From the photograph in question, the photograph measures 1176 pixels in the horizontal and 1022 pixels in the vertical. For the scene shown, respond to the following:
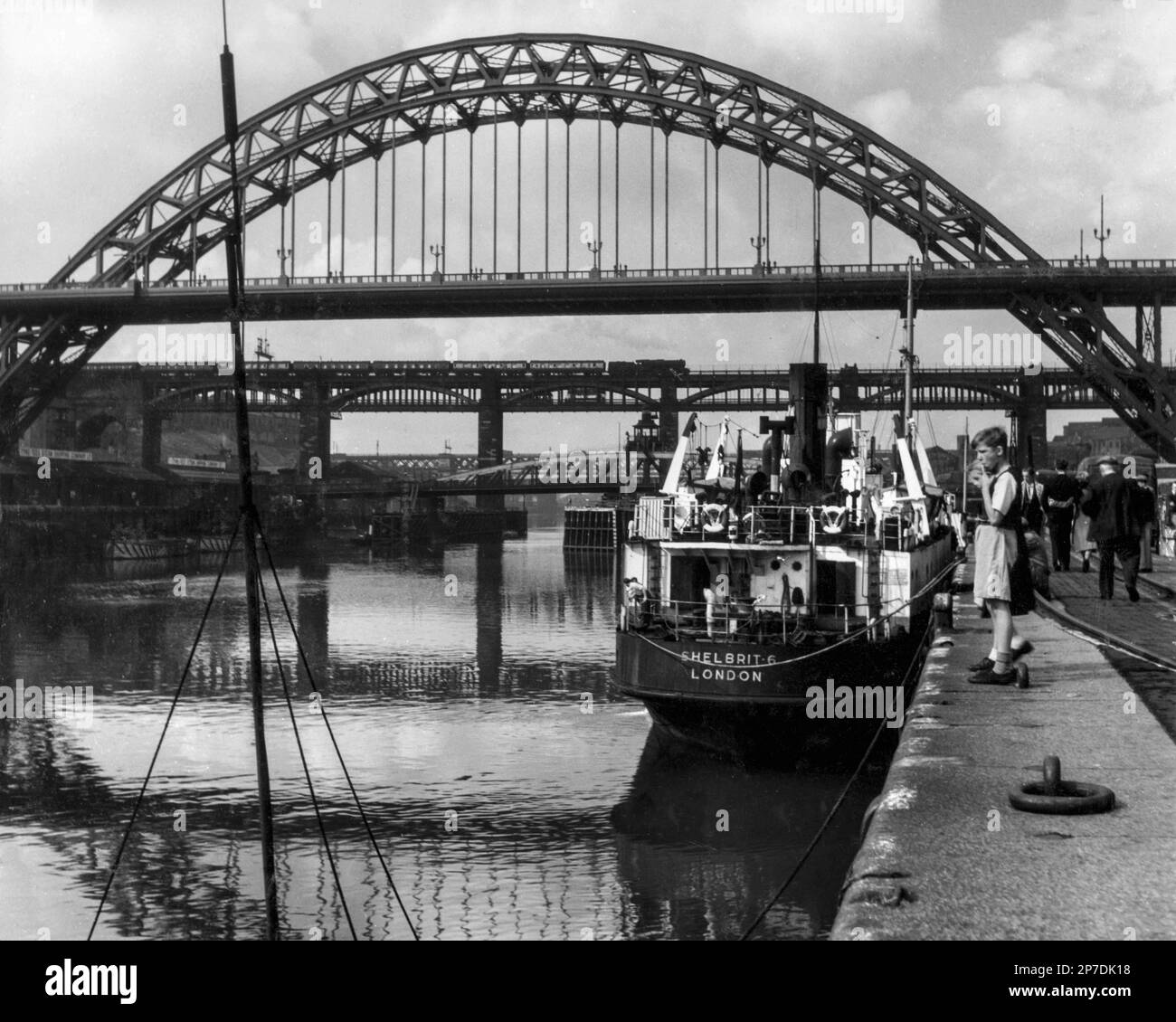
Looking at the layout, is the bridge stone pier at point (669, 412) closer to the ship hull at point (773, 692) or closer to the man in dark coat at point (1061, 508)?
the man in dark coat at point (1061, 508)

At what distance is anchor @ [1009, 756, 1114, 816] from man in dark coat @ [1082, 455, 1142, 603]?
8.99 metres

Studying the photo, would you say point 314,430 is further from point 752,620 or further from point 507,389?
point 752,620

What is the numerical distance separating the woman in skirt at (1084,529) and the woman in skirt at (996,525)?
6894mm

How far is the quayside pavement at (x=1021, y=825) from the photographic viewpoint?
4711 mm

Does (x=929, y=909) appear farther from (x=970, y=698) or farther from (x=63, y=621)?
(x=63, y=621)

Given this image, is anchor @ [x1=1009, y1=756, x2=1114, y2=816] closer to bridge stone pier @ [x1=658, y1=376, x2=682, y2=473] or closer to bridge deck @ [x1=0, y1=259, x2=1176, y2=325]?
bridge deck @ [x1=0, y1=259, x2=1176, y2=325]

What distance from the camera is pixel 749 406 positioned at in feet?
274

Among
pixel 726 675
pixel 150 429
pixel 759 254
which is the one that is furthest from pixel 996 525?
pixel 150 429

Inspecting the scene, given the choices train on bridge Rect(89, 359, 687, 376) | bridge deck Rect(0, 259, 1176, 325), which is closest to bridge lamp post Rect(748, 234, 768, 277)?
bridge deck Rect(0, 259, 1176, 325)

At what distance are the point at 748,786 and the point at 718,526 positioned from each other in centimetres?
366

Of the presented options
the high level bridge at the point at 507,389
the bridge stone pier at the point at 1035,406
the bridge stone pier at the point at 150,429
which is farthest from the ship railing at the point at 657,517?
the bridge stone pier at the point at 150,429

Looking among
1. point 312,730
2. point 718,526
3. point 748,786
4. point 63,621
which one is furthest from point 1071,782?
point 63,621

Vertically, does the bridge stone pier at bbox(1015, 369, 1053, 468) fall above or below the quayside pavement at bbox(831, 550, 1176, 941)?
above

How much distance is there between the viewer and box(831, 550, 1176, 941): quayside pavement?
4.71 meters
